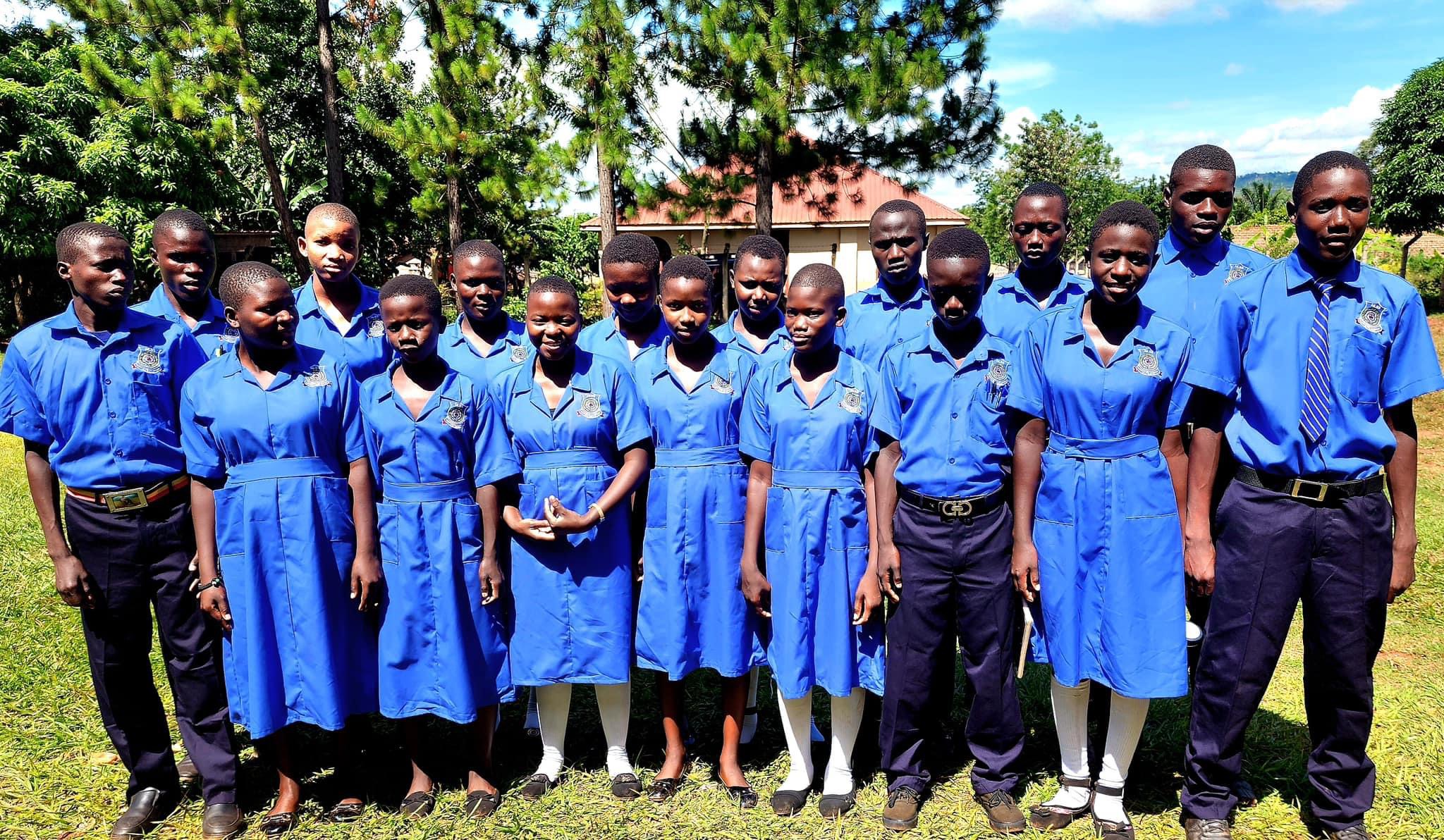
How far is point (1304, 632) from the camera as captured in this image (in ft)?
9.94

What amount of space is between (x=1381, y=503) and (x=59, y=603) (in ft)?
22.2

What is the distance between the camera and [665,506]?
3.41 metres

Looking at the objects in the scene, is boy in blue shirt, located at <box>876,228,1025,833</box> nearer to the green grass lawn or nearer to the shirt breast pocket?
the green grass lawn

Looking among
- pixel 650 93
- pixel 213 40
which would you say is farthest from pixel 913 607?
pixel 213 40

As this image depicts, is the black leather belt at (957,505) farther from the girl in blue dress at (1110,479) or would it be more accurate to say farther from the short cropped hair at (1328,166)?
the short cropped hair at (1328,166)

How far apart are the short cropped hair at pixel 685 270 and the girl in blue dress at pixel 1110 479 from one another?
1234 millimetres

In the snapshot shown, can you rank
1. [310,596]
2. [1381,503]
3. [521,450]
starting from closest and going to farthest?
[1381,503] → [310,596] → [521,450]

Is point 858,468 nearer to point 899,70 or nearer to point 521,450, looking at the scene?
point 521,450

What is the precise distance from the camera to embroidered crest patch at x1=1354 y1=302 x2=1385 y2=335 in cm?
286

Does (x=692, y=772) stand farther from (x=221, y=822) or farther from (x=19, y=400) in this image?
(x=19, y=400)

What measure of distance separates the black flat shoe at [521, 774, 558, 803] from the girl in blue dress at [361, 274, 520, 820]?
0.57 ft

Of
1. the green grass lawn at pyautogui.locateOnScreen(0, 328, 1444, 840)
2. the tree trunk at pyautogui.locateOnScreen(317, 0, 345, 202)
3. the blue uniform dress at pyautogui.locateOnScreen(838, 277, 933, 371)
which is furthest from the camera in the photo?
the tree trunk at pyautogui.locateOnScreen(317, 0, 345, 202)

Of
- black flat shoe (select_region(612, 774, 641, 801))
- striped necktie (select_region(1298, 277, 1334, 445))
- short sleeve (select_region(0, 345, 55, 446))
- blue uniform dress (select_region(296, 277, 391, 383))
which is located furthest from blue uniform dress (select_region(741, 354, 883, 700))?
short sleeve (select_region(0, 345, 55, 446))

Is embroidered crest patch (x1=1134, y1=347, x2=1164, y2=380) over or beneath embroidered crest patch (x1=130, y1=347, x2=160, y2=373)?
beneath
